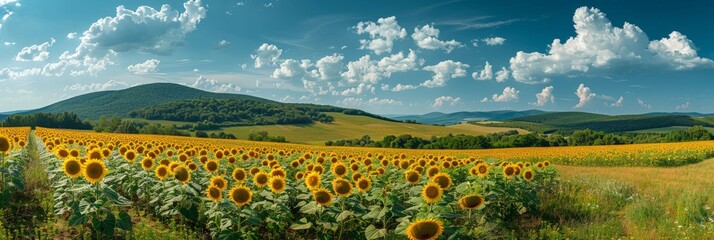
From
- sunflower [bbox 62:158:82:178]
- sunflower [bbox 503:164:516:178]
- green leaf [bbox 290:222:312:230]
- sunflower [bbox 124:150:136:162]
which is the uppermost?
sunflower [bbox 62:158:82:178]

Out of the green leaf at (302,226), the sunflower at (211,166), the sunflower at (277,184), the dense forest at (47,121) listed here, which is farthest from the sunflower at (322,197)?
the dense forest at (47,121)

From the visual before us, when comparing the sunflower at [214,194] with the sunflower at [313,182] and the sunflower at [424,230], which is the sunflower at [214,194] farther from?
the sunflower at [424,230]

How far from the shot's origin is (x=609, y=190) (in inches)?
619

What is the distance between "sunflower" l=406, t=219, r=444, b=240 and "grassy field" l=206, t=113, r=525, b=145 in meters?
96.9

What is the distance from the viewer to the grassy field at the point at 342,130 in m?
114

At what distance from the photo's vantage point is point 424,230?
256 inches

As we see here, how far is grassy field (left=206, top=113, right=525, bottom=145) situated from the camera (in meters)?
Answer: 114

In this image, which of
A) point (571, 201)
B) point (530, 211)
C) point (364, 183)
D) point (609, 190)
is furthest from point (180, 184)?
point (609, 190)

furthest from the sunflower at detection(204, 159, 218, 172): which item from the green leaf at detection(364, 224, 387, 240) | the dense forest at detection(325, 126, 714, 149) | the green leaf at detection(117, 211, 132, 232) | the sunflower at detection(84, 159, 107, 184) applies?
the dense forest at detection(325, 126, 714, 149)

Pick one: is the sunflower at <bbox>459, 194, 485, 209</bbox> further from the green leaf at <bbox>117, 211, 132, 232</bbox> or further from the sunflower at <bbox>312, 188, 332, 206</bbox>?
the green leaf at <bbox>117, 211, 132, 232</bbox>

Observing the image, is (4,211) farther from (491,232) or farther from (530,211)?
(530,211)

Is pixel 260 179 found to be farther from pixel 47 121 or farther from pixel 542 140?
pixel 47 121

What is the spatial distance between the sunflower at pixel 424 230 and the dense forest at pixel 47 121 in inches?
3906

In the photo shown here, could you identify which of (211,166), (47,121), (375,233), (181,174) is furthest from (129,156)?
(47,121)
